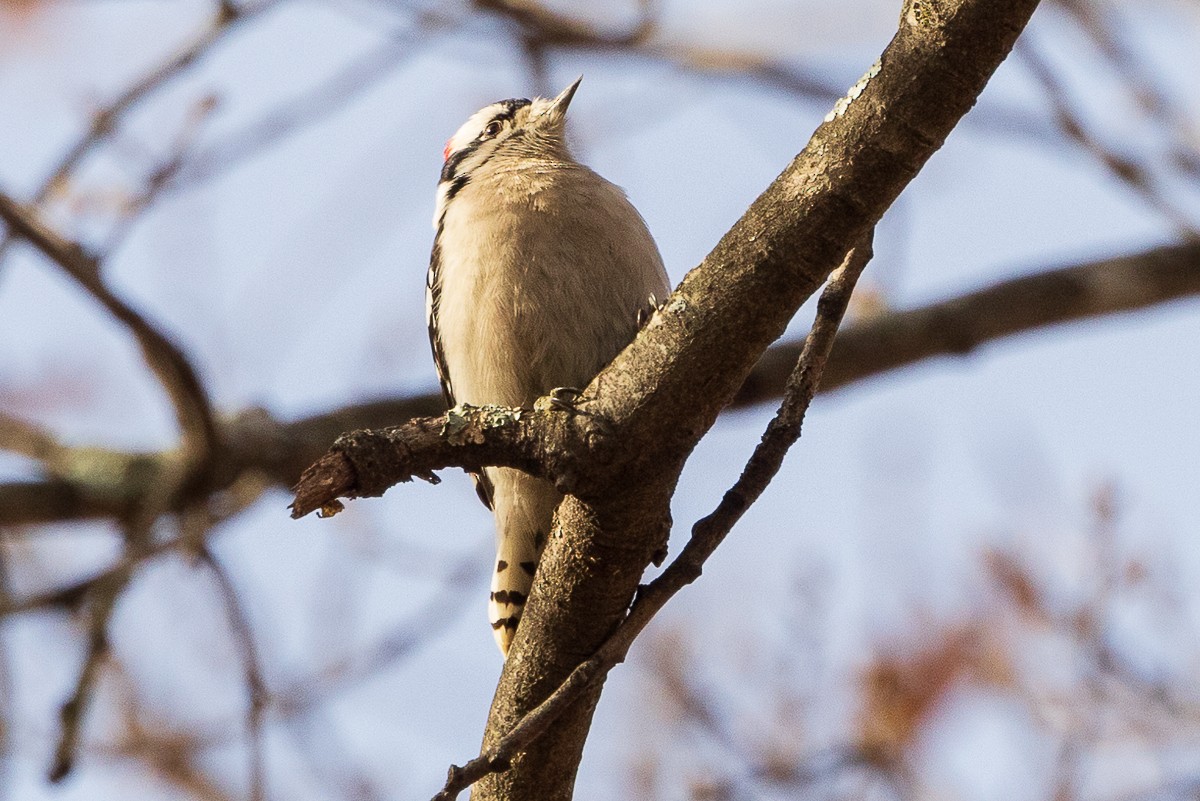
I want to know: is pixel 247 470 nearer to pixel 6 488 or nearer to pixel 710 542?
pixel 6 488

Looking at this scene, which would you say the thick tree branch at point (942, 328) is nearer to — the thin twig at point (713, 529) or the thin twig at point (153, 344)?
the thin twig at point (153, 344)

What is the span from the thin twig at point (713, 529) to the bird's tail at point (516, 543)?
141cm

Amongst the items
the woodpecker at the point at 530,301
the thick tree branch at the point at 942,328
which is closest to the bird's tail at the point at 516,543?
the woodpecker at the point at 530,301

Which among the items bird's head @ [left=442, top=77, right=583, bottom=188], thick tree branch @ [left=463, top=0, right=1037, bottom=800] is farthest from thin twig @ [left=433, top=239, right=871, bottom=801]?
bird's head @ [left=442, top=77, right=583, bottom=188]

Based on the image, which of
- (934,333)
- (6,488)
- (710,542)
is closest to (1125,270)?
(934,333)

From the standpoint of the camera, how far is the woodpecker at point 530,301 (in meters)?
4.48

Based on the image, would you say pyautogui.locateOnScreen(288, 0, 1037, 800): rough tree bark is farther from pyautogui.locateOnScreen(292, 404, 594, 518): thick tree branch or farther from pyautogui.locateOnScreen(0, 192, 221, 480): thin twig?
pyautogui.locateOnScreen(0, 192, 221, 480): thin twig

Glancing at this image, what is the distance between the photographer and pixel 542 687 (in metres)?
3.12

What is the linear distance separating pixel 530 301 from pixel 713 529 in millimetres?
1694

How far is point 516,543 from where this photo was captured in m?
4.69

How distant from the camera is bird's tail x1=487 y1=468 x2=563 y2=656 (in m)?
4.52

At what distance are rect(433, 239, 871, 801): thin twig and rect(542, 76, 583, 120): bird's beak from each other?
329cm

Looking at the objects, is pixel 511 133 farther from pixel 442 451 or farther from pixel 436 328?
pixel 442 451

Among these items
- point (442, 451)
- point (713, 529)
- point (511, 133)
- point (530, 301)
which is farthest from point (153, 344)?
point (713, 529)
